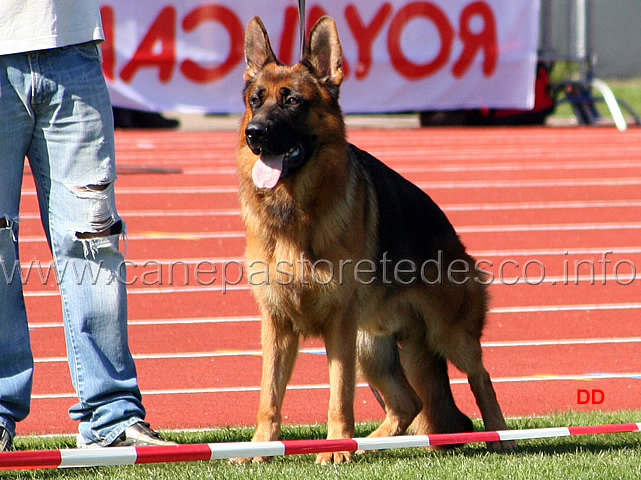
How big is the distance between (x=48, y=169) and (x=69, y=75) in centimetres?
41

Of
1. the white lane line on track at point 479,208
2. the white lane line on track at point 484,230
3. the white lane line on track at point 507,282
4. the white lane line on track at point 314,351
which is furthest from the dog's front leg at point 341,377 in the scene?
the white lane line on track at point 479,208

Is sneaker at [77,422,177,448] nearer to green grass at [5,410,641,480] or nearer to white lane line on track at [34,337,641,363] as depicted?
green grass at [5,410,641,480]

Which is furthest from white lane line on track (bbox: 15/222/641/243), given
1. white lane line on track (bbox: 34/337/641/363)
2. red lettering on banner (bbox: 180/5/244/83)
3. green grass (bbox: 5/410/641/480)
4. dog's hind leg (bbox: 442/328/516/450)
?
red lettering on banner (bbox: 180/5/244/83)

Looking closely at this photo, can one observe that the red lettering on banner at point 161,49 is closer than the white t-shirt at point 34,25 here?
No

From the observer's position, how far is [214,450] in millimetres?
3605

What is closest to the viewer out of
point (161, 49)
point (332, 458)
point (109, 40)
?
point (332, 458)

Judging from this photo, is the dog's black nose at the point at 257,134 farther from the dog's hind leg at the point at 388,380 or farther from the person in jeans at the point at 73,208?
the dog's hind leg at the point at 388,380

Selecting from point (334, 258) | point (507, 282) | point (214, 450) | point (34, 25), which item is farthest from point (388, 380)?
point (507, 282)

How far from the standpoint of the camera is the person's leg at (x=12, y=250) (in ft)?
13.1

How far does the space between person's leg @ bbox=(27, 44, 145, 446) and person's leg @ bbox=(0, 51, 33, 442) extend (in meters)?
0.08

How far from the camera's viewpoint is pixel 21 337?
Answer: 13.8 feet

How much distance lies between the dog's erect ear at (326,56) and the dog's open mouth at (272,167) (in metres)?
0.38

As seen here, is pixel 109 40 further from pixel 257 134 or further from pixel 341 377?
pixel 341 377

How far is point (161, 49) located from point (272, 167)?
1265 centimetres
